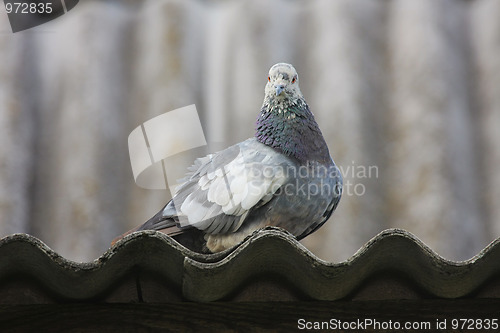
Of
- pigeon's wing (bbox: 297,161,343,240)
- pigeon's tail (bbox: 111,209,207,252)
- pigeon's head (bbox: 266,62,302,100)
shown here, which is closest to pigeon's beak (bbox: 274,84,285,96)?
pigeon's head (bbox: 266,62,302,100)

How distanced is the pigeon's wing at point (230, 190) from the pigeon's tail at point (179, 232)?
21mm

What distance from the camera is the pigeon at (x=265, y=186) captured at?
9.10 feet

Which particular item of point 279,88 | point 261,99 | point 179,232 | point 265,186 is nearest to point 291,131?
point 279,88

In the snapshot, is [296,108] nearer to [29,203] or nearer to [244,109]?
[244,109]

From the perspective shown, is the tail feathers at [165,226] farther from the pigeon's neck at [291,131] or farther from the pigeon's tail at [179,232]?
the pigeon's neck at [291,131]

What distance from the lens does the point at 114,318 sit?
7.60 feet

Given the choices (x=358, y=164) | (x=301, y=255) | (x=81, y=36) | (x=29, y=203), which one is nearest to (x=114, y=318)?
(x=301, y=255)

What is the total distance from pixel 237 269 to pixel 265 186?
0.62 metres

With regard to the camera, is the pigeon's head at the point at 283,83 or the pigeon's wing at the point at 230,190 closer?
the pigeon's wing at the point at 230,190

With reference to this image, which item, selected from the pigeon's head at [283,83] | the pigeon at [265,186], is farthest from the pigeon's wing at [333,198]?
the pigeon's head at [283,83]

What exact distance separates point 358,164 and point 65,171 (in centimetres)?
136

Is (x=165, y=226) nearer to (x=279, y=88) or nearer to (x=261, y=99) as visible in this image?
(x=279, y=88)

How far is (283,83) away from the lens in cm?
298

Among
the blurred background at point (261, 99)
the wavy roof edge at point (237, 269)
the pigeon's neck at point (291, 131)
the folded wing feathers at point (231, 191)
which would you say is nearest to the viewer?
the wavy roof edge at point (237, 269)
